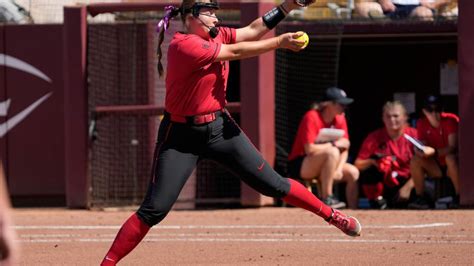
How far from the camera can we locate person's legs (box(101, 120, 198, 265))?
20.2 ft

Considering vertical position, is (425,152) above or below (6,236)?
below

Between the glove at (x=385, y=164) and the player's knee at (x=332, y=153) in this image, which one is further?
the glove at (x=385, y=164)

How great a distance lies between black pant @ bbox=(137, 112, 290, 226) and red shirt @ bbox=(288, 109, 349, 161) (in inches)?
226

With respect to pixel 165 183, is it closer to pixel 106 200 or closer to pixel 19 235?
pixel 19 235

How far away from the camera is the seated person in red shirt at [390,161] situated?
1239 cm

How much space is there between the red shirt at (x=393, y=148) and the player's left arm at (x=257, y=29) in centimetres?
612

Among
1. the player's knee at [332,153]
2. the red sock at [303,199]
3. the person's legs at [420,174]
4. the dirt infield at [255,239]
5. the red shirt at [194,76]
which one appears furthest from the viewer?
the person's legs at [420,174]

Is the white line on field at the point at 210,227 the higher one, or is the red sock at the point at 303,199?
the red sock at the point at 303,199

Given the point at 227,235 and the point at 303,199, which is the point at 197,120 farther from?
the point at 227,235

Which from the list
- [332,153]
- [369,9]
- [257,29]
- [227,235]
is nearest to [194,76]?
[257,29]

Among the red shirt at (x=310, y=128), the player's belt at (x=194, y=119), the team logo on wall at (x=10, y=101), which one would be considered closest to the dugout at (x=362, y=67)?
the red shirt at (x=310, y=128)

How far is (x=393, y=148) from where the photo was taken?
1248 centimetres

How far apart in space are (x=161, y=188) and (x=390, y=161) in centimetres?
668

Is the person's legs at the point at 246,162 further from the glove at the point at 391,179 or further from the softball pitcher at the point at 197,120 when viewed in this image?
the glove at the point at 391,179
